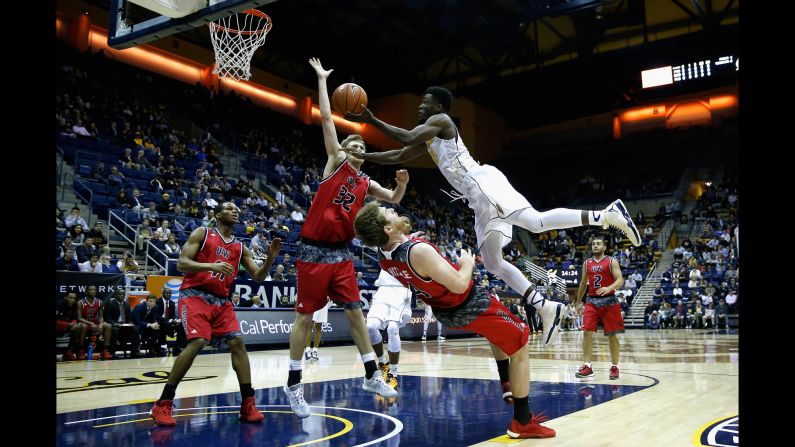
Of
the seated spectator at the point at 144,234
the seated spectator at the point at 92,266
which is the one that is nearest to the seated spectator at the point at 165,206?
the seated spectator at the point at 144,234

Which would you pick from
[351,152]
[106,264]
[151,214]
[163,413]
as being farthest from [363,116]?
[151,214]

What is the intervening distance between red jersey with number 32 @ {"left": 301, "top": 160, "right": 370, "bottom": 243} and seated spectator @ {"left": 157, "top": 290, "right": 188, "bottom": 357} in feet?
24.9

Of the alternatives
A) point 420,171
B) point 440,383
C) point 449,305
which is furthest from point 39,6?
point 420,171

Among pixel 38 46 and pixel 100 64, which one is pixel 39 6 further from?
pixel 100 64

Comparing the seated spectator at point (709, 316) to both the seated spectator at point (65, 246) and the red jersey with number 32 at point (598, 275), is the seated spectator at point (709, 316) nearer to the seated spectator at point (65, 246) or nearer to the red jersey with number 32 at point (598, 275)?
the red jersey with number 32 at point (598, 275)

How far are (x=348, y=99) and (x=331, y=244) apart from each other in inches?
47.3

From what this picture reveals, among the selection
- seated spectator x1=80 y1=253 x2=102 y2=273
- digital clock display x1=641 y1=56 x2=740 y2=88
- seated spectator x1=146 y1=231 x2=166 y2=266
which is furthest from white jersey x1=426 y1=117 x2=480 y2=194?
digital clock display x1=641 y1=56 x2=740 y2=88

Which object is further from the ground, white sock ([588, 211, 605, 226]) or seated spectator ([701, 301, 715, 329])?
white sock ([588, 211, 605, 226])

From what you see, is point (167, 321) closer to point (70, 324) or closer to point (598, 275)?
point (70, 324)

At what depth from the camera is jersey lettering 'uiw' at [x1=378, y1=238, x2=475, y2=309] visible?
4.13 meters

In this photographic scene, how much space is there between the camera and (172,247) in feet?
46.7

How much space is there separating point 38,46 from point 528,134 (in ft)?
117

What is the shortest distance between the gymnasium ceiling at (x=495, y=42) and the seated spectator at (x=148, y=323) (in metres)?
13.3

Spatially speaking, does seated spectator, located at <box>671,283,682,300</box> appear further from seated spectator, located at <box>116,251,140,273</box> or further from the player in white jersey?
seated spectator, located at <box>116,251,140,273</box>
